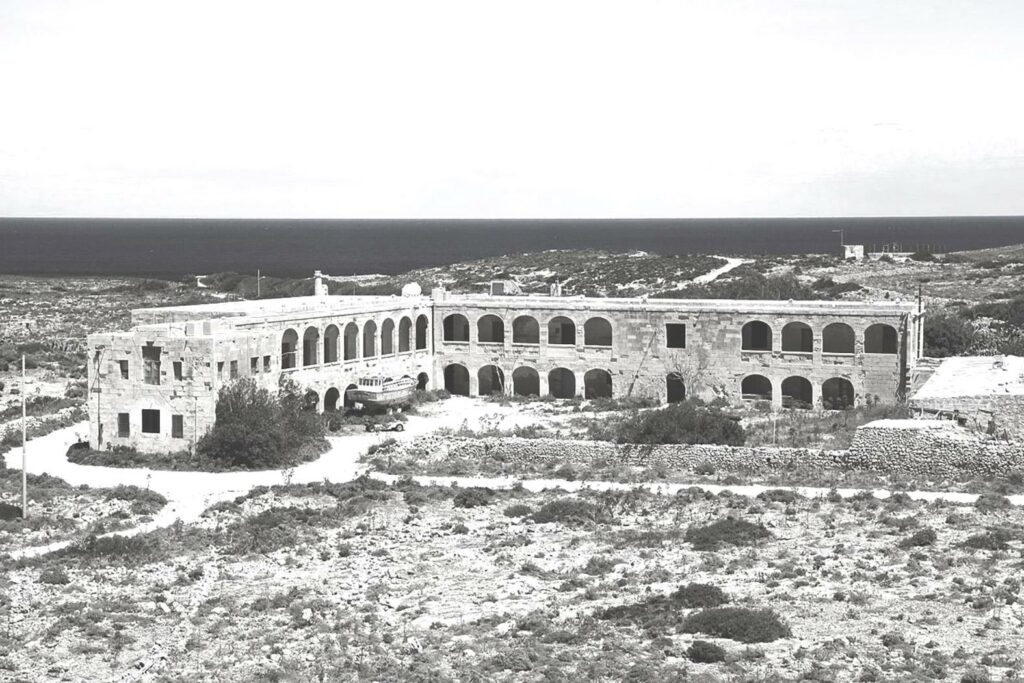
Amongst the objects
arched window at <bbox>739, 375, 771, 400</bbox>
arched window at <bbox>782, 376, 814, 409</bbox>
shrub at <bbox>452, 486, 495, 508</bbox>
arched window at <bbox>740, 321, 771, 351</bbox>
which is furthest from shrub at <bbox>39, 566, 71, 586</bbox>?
arched window at <bbox>740, 321, 771, 351</bbox>

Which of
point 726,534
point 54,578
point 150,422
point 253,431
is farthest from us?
point 150,422

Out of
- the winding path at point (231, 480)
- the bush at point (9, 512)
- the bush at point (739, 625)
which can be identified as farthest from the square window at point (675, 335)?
the bush at point (739, 625)

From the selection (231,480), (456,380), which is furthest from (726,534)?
(456,380)

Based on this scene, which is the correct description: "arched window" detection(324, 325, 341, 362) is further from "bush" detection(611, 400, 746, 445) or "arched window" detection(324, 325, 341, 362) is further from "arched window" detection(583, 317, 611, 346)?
"bush" detection(611, 400, 746, 445)

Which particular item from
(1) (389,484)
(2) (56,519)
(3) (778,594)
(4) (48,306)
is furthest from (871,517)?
(4) (48,306)

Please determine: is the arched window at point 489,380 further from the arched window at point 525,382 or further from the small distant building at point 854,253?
the small distant building at point 854,253

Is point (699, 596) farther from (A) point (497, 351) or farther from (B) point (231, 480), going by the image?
(A) point (497, 351)

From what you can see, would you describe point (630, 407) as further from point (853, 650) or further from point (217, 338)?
point (853, 650)
